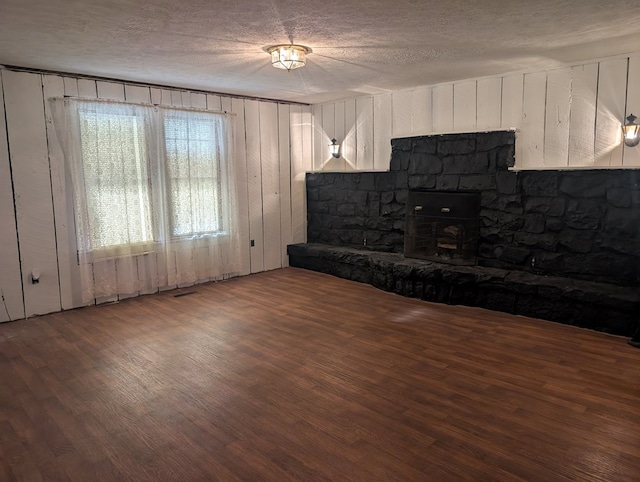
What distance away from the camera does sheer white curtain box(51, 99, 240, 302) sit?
4.44m

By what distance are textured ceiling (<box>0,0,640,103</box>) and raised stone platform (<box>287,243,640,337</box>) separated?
2.02 meters

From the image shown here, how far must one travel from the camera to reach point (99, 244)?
457cm

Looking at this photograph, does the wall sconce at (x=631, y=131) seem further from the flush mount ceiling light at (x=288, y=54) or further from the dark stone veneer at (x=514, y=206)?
the flush mount ceiling light at (x=288, y=54)

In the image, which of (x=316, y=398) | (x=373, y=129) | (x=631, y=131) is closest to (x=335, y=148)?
(x=373, y=129)

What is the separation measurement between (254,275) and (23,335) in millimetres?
2784

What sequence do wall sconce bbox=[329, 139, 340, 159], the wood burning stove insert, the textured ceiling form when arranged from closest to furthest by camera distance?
the textured ceiling, the wood burning stove insert, wall sconce bbox=[329, 139, 340, 159]

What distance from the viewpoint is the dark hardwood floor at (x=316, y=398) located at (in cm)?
208

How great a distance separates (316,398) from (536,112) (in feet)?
11.7

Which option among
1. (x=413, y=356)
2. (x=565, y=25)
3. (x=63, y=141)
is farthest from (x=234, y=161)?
(x=565, y=25)

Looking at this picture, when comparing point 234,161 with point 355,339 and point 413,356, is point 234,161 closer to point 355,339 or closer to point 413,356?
point 355,339

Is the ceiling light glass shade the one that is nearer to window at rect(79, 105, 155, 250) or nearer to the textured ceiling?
the textured ceiling

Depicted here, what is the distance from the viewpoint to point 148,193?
4867 mm

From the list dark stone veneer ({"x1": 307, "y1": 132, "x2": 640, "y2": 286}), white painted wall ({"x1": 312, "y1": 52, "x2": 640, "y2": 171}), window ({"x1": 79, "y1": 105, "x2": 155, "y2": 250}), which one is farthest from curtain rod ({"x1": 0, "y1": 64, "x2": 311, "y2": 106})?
dark stone veneer ({"x1": 307, "y1": 132, "x2": 640, "y2": 286})

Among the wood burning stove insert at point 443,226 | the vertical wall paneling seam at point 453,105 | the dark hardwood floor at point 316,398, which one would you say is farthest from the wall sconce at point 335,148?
the dark hardwood floor at point 316,398
